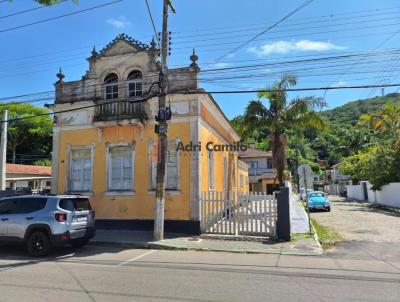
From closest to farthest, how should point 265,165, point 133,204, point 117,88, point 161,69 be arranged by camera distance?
point 161,69
point 133,204
point 117,88
point 265,165

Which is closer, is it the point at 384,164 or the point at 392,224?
the point at 392,224

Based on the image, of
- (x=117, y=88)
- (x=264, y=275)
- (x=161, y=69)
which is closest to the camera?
(x=264, y=275)

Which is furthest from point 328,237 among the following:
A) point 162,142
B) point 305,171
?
point 162,142

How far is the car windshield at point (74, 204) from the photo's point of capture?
432 inches

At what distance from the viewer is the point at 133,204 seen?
15.3 m

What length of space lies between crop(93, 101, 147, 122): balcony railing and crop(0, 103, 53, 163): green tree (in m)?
39.5

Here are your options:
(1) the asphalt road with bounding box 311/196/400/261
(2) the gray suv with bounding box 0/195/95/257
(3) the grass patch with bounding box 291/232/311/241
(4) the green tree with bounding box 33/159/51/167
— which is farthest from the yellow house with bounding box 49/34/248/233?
(4) the green tree with bounding box 33/159/51/167

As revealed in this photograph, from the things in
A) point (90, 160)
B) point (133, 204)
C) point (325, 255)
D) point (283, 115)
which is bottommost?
point (325, 255)

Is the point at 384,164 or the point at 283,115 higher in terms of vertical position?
the point at 283,115

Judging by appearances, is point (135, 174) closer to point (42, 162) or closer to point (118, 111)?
point (118, 111)

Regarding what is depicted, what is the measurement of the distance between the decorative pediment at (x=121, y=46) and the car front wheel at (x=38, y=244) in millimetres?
8736

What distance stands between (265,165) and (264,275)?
4847cm

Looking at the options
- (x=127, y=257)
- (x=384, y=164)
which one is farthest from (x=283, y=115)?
(x=384, y=164)

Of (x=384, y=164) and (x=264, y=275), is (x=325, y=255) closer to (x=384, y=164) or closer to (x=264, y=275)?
(x=264, y=275)
